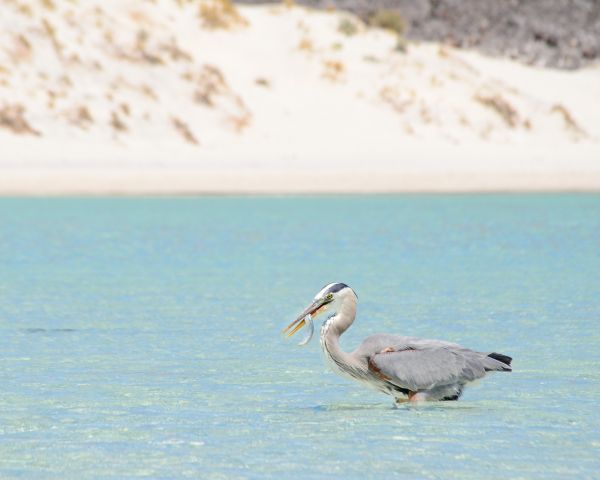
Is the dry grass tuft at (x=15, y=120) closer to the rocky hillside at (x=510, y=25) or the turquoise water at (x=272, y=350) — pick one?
the turquoise water at (x=272, y=350)

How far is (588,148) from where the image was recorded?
4197 cm

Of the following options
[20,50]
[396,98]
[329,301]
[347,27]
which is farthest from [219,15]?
[329,301]

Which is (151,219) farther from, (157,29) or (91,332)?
(157,29)

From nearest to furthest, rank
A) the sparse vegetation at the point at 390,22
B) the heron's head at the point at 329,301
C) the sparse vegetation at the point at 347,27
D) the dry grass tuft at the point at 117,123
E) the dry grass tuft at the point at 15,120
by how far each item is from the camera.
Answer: the heron's head at the point at 329,301, the dry grass tuft at the point at 15,120, the dry grass tuft at the point at 117,123, the sparse vegetation at the point at 347,27, the sparse vegetation at the point at 390,22

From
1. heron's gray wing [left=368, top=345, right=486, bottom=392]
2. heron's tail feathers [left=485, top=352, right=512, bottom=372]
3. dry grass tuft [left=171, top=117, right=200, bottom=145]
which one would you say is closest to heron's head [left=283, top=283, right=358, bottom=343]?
heron's gray wing [left=368, top=345, right=486, bottom=392]

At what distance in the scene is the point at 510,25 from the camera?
5631 cm

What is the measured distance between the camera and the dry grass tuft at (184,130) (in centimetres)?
3741

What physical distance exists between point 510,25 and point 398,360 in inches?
1967

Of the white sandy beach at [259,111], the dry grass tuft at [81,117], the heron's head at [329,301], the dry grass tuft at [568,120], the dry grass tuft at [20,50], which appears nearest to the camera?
the heron's head at [329,301]

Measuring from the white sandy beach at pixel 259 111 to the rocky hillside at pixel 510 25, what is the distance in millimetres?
5611

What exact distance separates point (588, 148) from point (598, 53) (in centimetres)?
1520

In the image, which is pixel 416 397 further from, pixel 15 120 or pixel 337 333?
pixel 15 120

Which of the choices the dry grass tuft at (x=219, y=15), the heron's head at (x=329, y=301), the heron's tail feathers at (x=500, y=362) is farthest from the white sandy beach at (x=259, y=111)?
the heron's tail feathers at (x=500, y=362)

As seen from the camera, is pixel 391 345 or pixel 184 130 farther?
pixel 184 130
